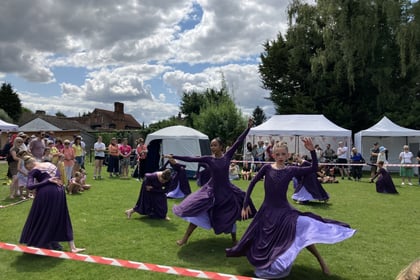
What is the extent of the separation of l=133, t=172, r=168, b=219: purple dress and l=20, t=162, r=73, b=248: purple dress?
277 cm

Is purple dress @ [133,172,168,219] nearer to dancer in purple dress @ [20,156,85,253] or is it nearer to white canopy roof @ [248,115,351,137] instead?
dancer in purple dress @ [20,156,85,253]

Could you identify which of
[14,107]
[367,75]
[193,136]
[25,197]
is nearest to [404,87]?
[367,75]

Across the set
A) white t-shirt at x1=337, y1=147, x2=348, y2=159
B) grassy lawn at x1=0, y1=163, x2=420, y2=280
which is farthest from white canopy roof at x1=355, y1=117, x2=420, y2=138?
grassy lawn at x1=0, y1=163, x2=420, y2=280

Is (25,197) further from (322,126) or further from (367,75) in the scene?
(367,75)

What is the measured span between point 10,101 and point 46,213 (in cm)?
5531

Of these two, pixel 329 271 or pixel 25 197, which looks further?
pixel 25 197

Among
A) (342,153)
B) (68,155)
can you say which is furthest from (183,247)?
(342,153)

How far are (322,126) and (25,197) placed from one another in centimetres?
1522

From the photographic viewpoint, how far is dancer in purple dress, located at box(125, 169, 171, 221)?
335 inches

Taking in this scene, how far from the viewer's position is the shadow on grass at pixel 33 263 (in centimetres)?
529

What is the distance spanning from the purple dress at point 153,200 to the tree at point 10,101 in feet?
173

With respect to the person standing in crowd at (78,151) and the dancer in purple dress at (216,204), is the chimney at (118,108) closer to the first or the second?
the person standing in crowd at (78,151)

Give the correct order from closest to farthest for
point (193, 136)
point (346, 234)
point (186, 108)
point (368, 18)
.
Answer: point (346, 234), point (193, 136), point (368, 18), point (186, 108)

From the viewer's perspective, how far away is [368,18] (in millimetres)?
25156
